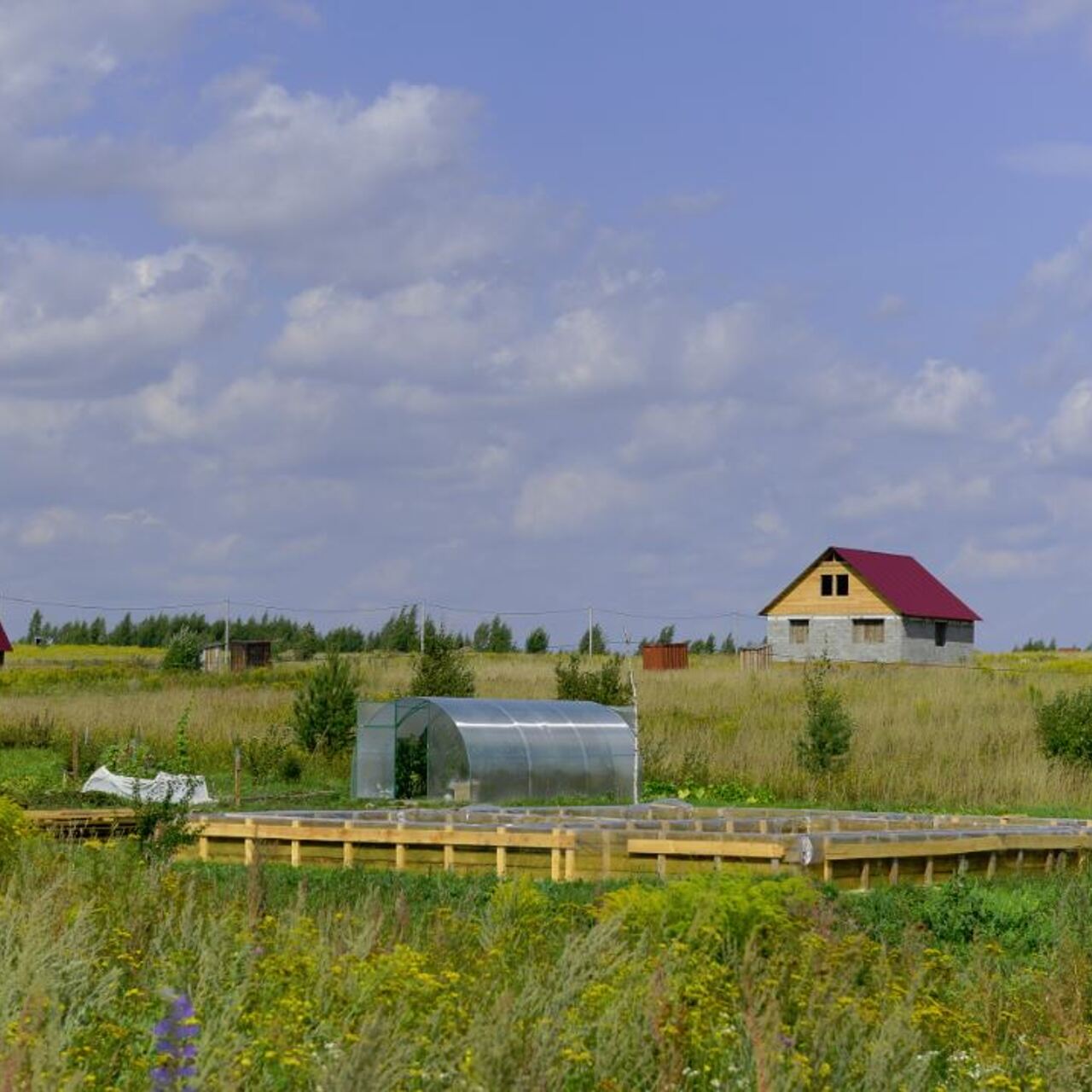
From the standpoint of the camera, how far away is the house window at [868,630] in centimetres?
6319

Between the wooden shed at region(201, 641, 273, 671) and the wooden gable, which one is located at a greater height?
the wooden gable

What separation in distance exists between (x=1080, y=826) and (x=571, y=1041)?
14.9 meters

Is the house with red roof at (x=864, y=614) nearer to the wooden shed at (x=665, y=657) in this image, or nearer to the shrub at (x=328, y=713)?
the wooden shed at (x=665, y=657)

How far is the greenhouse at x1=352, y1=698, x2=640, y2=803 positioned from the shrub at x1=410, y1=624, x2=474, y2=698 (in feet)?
19.5

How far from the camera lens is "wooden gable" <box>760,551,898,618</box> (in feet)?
208

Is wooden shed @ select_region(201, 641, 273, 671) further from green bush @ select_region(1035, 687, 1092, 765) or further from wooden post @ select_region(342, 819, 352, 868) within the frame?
wooden post @ select_region(342, 819, 352, 868)

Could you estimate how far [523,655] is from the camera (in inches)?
2648

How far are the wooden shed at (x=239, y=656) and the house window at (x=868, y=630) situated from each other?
21.6 m

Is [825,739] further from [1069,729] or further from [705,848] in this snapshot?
[705,848]

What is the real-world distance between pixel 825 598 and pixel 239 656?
21.7 meters

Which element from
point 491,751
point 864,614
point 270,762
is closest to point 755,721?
point 270,762

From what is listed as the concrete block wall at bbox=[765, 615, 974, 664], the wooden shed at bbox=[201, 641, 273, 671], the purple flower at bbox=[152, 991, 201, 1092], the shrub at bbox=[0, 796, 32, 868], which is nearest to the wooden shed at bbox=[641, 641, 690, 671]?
the concrete block wall at bbox=[765, 615, 974, 664]

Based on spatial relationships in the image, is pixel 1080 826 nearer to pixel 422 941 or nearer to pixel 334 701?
pixel 422 941

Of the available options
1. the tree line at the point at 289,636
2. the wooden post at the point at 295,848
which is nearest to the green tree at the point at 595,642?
the tree line at the point at 289,636
